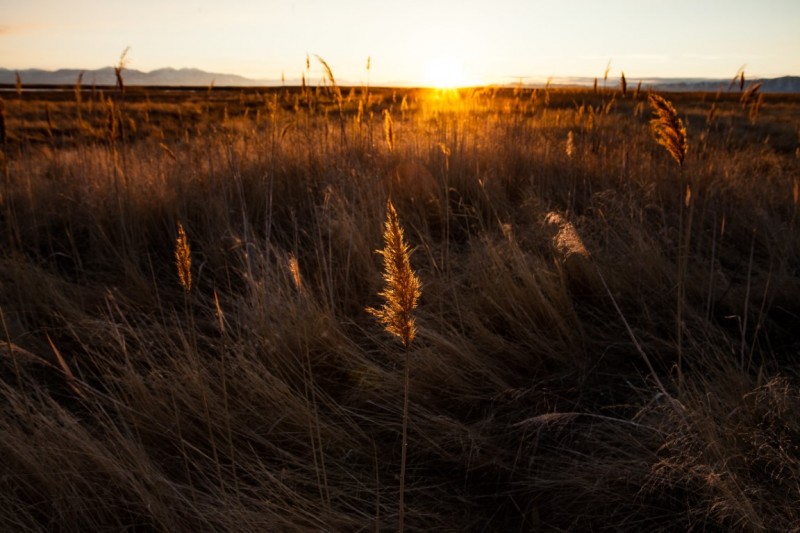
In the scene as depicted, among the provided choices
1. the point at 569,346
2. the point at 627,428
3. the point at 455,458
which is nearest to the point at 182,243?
the point at 455,458

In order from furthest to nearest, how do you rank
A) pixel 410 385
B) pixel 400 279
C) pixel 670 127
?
pixel 410 385
pixel 670 127
pixel 400 279

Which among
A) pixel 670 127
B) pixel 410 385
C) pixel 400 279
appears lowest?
pixel 410 385

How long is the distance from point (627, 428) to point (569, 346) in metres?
0.58

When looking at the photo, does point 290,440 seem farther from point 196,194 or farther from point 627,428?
point 196,194

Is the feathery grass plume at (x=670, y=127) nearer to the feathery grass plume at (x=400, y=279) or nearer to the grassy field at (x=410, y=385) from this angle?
the grassy field at (x=410, y=385)

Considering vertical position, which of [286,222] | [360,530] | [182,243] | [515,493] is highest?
[182,243]

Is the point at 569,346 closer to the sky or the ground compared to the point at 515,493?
closer to the sky

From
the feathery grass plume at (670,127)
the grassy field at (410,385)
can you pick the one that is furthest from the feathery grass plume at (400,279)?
the feathery grass plume at (670,127)

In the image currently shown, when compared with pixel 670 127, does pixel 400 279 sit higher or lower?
lower

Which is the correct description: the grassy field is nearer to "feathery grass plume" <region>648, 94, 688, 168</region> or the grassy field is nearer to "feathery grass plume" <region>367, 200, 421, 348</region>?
"feathery grass plume" <region>648, 94, 688, 168</region>

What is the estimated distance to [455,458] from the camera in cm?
180

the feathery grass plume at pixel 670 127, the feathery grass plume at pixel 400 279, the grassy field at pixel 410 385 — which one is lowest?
the grassy field at pixel 410 385

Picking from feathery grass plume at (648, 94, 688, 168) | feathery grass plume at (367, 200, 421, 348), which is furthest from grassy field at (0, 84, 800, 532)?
feathery grass plume at (367, 200, 421, 348)

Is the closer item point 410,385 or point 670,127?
point 670,127
